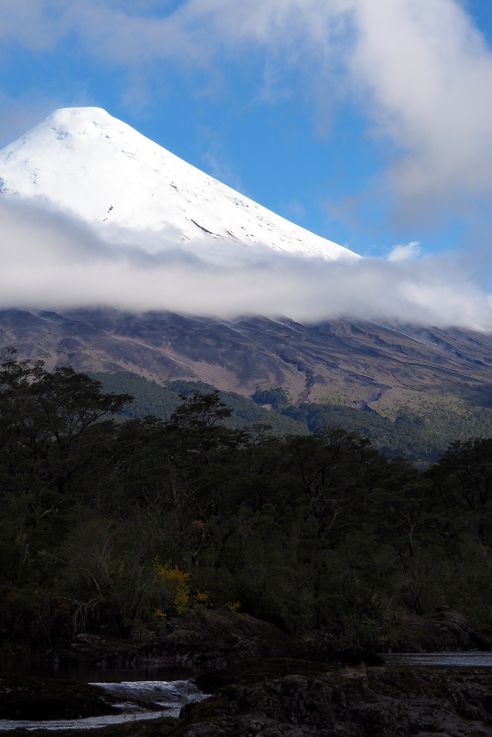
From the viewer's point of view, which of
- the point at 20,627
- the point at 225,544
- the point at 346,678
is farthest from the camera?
the point at 225,544

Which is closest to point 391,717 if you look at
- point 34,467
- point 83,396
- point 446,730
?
point 446,730

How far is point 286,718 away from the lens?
43.3 ft

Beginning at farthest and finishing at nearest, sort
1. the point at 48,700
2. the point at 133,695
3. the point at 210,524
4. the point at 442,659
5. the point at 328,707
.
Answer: the point at 210,524 < the point at 442,659 < the point at 133,695 < the point at 48,700 < the point at 328,707

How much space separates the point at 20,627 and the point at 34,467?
83.7 feet

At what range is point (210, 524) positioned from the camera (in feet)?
176

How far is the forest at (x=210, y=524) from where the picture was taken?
134 feet

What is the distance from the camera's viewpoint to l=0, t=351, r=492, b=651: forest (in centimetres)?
4075

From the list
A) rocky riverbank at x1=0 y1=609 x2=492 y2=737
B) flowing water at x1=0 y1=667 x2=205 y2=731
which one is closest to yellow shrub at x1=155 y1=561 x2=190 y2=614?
flowing water at x1=0 y1=667 x2=205 y2=731

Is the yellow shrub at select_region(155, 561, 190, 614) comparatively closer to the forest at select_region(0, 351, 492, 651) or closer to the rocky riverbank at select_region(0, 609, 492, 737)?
the forest at select_region(0, 351, 492, 651)

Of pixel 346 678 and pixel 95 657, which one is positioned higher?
pixel 346 678

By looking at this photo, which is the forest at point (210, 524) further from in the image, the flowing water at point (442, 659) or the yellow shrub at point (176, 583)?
the flowing water at point (442, 659)

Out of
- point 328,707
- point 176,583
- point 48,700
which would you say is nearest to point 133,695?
point 48,700

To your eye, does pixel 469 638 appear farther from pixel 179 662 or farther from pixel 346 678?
pixel 346 678

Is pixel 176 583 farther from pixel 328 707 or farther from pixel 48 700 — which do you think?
pixel 328 707
